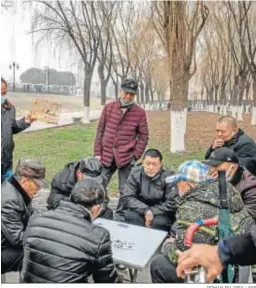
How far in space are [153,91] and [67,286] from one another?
68.7 inches

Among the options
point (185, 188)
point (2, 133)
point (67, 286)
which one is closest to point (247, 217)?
point (185, 188)

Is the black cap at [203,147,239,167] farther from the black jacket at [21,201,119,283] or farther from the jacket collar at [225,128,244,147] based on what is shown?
the black jacket at [21,201,119,283]

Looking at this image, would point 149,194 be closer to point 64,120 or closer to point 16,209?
point 64,120

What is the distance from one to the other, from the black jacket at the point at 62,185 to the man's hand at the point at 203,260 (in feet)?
5.43

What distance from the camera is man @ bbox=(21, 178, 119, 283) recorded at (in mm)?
1861

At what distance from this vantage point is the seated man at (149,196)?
291 centimetres

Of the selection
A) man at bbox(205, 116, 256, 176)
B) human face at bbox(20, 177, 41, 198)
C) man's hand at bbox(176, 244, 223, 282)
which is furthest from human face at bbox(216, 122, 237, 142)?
man's hand at bbox(176, 244, 223, 282)

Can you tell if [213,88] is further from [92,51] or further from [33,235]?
[33,235]

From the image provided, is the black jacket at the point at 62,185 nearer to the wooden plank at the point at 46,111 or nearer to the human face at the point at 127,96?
the wooden plank at the point at 46,111

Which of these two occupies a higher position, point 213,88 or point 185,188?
point 213,88

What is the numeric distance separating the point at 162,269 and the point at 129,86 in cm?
137

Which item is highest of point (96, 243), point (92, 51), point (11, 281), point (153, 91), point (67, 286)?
point (92, 51)

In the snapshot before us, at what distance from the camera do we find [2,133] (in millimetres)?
2918

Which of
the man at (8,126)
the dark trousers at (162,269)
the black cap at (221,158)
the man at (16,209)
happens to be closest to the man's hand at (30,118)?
the man at (8,126)
